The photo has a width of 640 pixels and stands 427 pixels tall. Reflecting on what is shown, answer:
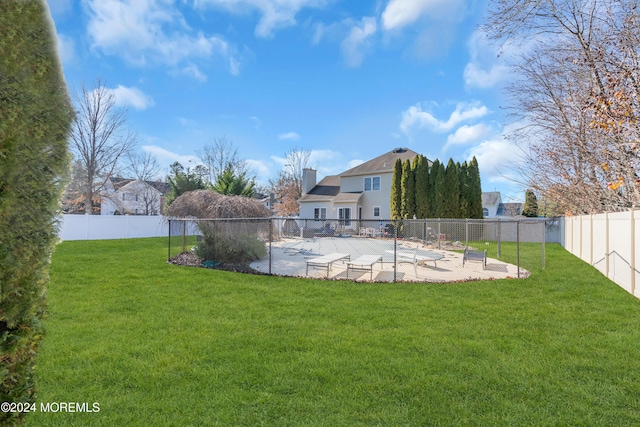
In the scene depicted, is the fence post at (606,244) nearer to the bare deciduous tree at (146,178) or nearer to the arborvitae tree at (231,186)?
the arborvitae tree at (231,186)

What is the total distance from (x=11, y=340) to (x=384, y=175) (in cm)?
2593

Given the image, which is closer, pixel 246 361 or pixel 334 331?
pixel 246 361

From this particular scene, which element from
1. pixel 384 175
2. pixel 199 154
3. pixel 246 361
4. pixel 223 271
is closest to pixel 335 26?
pixel 223 271

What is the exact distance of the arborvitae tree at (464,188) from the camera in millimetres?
22438

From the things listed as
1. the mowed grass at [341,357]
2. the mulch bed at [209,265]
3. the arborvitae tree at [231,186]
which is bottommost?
the mowed grass at [341,357]

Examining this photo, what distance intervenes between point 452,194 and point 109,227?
74.5 feet

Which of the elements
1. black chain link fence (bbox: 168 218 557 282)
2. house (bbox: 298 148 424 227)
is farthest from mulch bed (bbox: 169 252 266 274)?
house (bbox: 298 148 424 227)

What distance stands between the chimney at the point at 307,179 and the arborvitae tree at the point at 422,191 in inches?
434

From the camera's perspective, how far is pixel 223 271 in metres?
9.53

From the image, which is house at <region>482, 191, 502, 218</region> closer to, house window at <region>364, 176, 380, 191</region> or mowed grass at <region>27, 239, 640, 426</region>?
house window at <region>364, 176, 380, 191</region>

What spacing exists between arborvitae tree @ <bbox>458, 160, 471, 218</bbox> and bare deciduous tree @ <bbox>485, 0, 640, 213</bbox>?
6701 mm

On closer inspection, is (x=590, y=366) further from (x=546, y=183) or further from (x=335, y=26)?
(x=546, y=183)

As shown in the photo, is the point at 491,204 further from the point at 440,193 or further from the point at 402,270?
the point at 402,270

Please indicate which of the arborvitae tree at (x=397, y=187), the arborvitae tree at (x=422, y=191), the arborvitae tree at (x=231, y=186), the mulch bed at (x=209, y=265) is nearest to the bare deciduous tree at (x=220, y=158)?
the arborvitae tree at (x=397, y=187)
